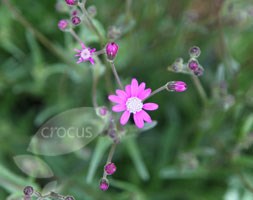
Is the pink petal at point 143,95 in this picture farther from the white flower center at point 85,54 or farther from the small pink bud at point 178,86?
the white flower center at point 85,54

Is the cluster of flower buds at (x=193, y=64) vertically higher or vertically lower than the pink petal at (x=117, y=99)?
higher

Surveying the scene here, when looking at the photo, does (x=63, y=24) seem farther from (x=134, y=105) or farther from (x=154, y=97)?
(x=154, y=97)

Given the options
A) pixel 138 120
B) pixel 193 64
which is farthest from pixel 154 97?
pixel 138 120

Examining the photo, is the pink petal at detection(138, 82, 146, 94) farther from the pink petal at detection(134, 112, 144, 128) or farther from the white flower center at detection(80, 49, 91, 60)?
the white flower center at detection(80, 49, 91, 60)

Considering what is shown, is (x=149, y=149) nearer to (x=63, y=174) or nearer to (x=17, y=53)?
(x=63, y=174)

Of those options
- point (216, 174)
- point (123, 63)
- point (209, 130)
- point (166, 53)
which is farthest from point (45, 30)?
point (216, 174)

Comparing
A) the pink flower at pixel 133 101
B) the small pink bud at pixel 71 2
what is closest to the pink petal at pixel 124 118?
the pink flower at pixel 133 101
